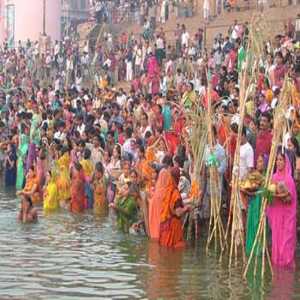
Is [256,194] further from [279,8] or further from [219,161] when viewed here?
[279,8]

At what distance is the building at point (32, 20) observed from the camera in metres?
45.8

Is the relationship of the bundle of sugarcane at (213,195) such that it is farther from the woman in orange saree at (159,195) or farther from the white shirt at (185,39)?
the white shirt at (185,39)

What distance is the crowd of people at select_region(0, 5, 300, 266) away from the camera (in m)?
12.7

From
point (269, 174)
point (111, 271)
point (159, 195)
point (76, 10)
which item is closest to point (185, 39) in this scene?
point (159, 195)

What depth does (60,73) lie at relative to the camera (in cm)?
3120

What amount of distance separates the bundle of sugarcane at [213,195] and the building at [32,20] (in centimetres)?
3322

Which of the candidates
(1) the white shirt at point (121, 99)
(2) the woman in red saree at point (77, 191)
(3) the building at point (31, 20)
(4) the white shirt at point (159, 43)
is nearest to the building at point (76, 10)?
(3) the building at point (31, 20)

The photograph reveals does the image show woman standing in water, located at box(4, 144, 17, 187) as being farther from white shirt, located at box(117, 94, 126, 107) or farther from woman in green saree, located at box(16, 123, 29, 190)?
white shirt, located at box(117, 94, 126, 107)

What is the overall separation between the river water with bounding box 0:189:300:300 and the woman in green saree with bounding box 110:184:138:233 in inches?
7.8

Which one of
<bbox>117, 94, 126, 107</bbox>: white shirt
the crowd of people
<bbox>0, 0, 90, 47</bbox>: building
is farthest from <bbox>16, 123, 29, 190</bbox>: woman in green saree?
<bbox>0, 0, 90, 47</bbox>: building

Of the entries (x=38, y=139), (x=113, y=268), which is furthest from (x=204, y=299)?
(x=38, y=139)

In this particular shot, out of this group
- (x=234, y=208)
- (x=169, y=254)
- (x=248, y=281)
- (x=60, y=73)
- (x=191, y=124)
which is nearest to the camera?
(x=248, y=281)

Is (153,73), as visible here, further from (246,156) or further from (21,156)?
(246,156)

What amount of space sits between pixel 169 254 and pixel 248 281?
69.9 inches
